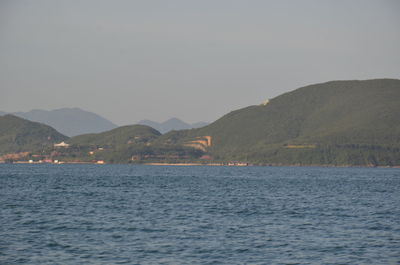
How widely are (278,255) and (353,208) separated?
4110 cm

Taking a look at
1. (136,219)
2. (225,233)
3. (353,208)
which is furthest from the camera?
(353,208)

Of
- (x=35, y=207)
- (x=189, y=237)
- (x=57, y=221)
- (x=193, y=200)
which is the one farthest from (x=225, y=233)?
(x=193, y=200)

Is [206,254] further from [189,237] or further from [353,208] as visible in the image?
[353,208]

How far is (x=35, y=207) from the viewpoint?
78.7 m

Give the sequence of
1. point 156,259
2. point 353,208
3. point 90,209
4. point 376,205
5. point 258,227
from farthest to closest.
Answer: point 376,205 < point 353,208 < point 90,209 < point 258,227 < point 156,259

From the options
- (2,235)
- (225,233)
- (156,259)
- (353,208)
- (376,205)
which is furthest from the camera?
(376,205)

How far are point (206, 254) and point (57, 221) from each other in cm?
2271

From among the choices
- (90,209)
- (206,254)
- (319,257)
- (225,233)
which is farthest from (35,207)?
(319,257)

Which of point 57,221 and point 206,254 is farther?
point 57,221

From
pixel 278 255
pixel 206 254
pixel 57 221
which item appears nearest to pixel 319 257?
pixel 278 255

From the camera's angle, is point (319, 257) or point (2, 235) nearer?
point (319, 257)

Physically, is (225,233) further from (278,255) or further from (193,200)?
(193,200)

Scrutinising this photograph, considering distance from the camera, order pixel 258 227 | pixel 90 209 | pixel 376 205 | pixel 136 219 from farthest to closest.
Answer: pixel 376 205 < pixel 90 209 < pixel 136 219 < pixel 258 227

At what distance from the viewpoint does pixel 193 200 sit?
310 feet
